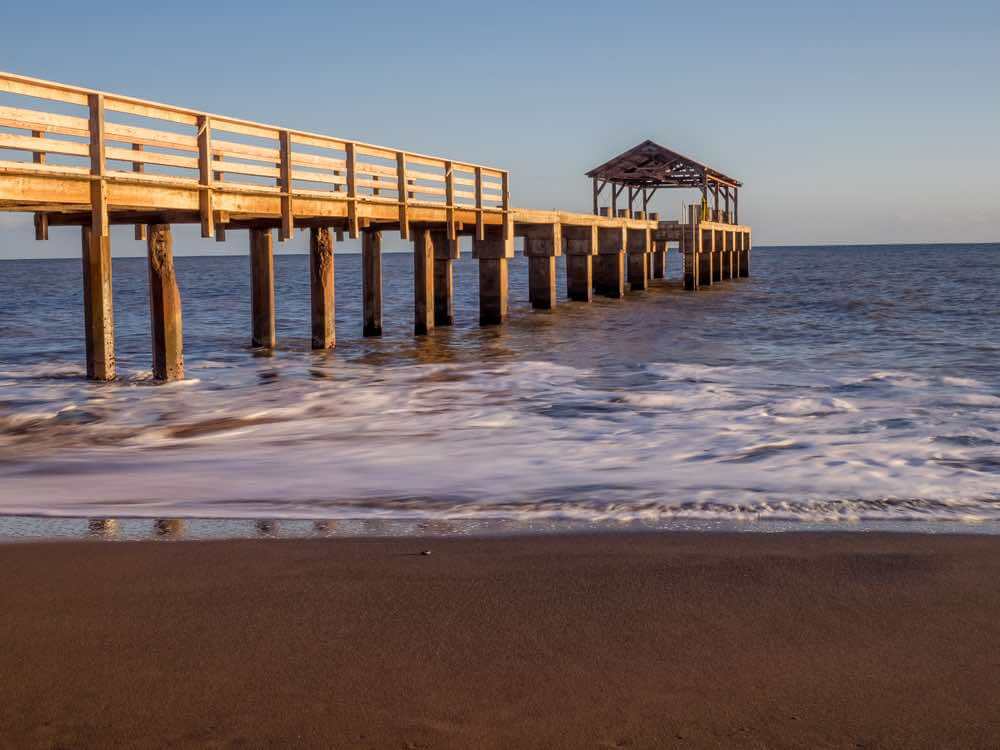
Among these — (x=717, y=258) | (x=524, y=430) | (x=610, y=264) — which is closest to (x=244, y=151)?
(x=524, y=430)

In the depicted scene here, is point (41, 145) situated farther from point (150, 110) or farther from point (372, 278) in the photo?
point (372, 278)

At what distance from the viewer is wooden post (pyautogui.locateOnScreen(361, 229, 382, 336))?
1795cm

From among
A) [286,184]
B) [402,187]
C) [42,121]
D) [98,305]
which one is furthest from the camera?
[402,187]

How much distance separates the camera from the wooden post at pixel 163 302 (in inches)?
494

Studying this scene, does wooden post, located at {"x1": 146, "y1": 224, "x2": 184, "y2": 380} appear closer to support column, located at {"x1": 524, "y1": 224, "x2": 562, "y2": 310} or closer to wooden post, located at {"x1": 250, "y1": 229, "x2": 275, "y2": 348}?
wooden post, located at {"x1": 250, "y1": 229, "x2": 275, "y2": 348}

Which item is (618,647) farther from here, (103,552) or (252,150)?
(252,150)

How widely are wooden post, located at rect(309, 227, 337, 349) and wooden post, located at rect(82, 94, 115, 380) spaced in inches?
162

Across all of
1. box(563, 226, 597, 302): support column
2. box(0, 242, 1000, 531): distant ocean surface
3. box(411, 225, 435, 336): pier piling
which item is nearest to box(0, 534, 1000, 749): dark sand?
box(0, 242, 1000, 531): distant ocean surface

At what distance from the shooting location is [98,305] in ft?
38.5

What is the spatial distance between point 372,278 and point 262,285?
2765 millimetres

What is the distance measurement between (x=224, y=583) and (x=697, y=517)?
8.42 ft

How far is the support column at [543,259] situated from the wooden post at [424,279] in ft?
13.3

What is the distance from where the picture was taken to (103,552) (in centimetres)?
480

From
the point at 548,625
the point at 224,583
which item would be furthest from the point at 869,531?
the point at 224,583
